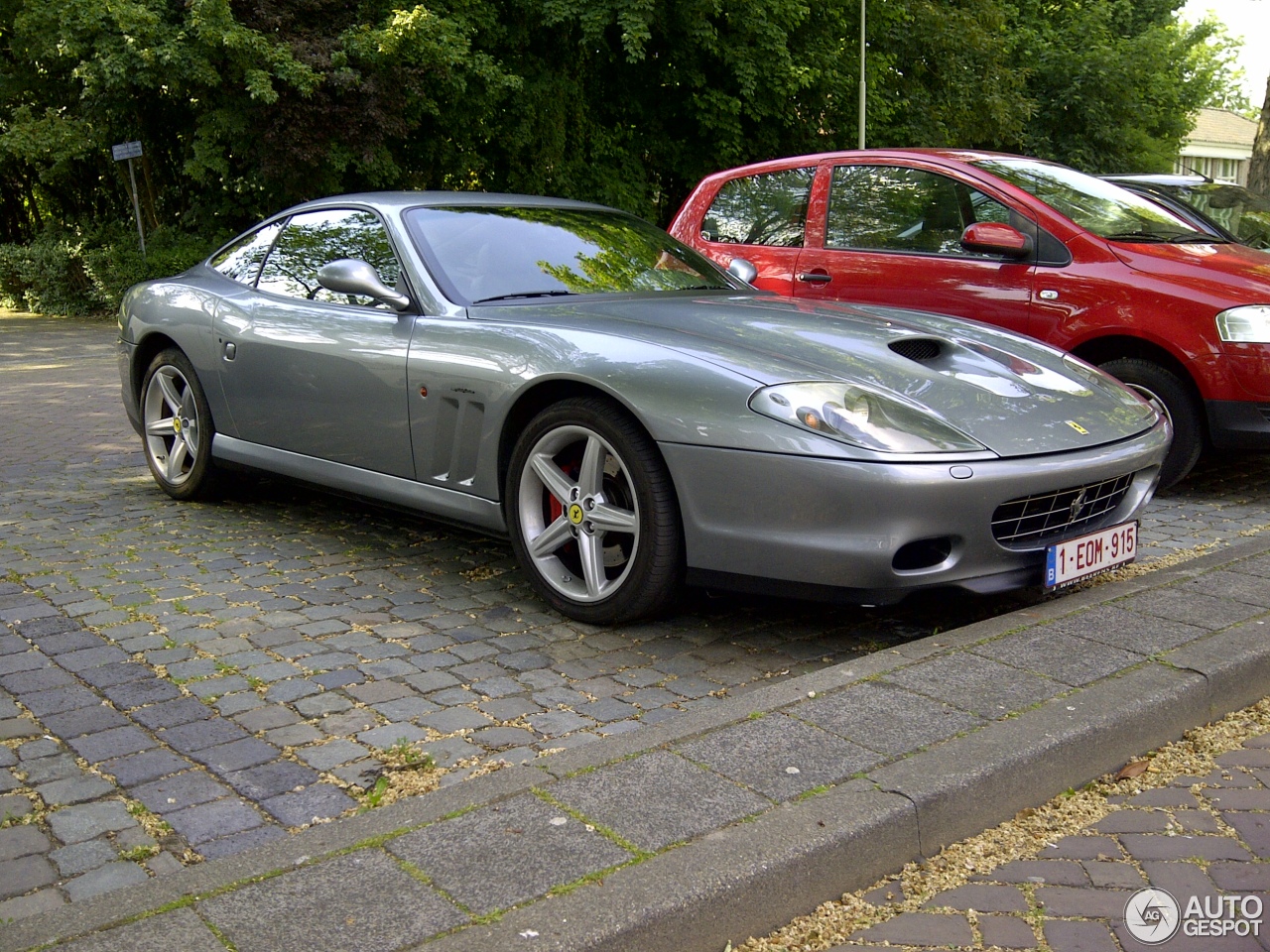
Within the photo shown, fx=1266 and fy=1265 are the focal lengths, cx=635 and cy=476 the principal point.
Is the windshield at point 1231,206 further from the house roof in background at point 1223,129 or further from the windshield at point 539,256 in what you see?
the house roof in background at point 1223,129

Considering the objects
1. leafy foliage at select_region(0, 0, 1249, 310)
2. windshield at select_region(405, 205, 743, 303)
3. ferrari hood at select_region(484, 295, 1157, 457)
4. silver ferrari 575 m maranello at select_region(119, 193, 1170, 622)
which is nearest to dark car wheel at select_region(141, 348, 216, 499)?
silver ferrari 575 m maranello at select_region(119, 193, 1170, 622)

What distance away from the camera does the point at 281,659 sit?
12.6 feet

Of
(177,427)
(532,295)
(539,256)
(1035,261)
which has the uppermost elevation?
(539,256)

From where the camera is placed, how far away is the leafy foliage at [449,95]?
1905 cm

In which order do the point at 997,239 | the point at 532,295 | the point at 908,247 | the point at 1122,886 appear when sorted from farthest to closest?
the point at 908,247 → the point at 997,239 → the point at 532,295 → the point at 1122,886

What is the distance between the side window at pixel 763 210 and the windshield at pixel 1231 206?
3099 millimetres

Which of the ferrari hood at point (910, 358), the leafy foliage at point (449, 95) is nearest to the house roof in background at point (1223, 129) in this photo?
the leafy foliage at point (449, 95)

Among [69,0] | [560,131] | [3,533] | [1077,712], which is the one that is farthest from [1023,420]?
[560,131]

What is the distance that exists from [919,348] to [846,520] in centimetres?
98

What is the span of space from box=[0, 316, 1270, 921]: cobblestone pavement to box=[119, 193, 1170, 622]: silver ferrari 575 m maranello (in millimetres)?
313

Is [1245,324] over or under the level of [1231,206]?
under

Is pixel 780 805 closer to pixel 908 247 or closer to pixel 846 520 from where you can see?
pixel 846 520

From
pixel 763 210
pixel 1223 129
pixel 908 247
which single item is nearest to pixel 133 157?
pixel 763 210
